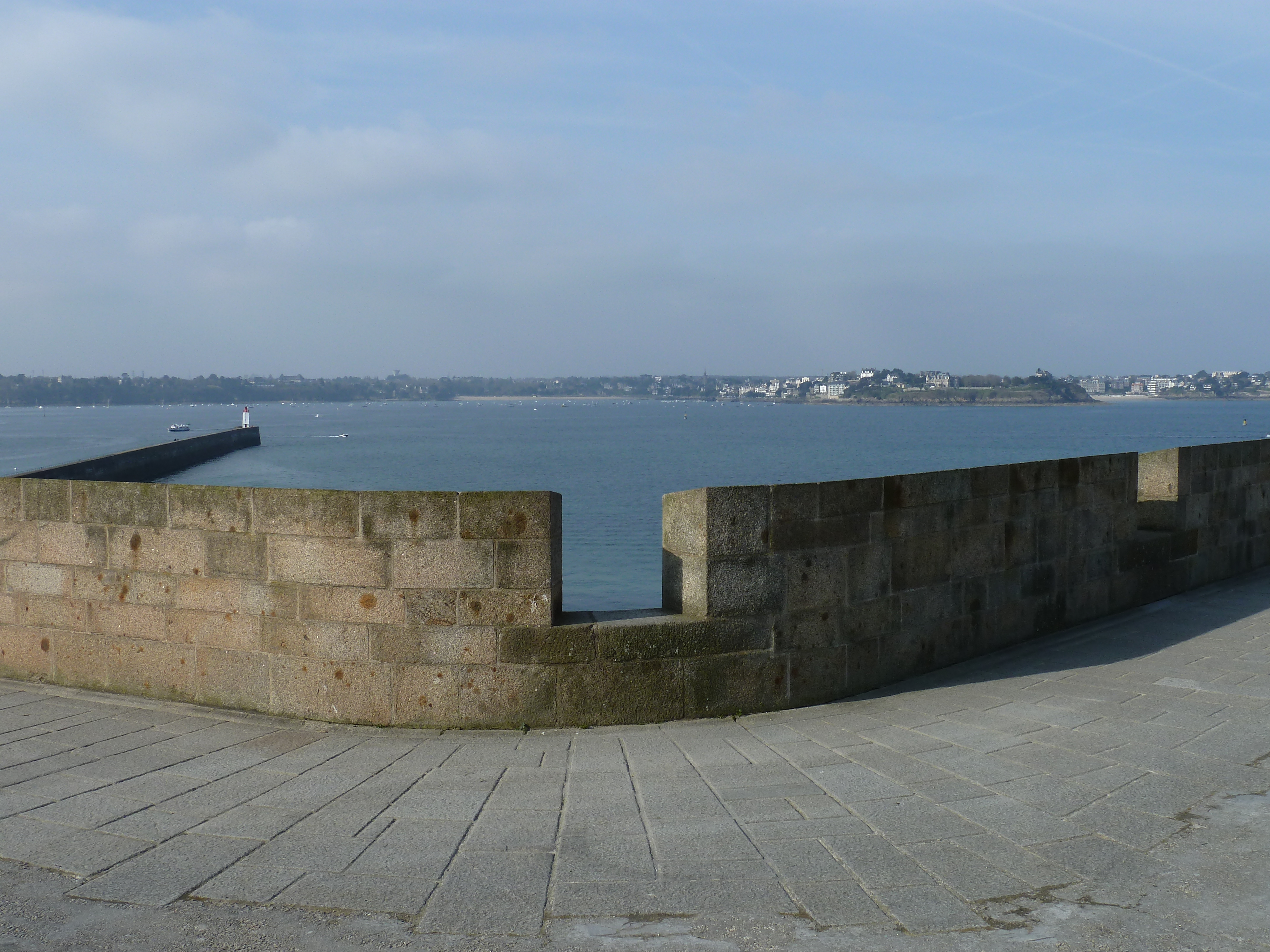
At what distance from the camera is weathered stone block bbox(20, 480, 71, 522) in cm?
601

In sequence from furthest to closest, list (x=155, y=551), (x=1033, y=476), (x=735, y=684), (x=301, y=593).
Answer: (x=1033, y=476) → (x=155, y=551) → (x=735, y=684) → (x=301, y=593)

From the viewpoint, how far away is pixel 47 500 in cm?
607

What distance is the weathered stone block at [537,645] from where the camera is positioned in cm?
528

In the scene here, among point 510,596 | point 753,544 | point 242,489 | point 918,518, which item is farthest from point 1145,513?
point 242,489

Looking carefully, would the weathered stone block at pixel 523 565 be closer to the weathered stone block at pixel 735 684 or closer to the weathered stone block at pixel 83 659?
the weathered stone block at pixel 735 684

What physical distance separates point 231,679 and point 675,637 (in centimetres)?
241

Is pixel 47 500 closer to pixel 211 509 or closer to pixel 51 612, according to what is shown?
pixel 51 612

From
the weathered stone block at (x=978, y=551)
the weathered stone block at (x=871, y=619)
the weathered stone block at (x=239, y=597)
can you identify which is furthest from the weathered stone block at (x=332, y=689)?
the weathered stone block at (x=978, y=551)

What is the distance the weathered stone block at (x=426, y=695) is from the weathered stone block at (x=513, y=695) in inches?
2.0

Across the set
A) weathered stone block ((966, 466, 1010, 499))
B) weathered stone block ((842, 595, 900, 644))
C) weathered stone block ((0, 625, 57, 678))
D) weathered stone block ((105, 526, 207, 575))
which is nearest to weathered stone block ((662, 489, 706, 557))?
weathered stone block ((842, 595, 900, 644))

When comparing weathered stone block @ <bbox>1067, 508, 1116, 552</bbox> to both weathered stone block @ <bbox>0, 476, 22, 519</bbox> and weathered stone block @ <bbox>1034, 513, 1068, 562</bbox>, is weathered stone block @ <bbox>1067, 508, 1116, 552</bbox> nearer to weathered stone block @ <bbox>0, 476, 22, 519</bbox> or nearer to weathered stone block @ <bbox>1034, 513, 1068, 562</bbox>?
weathered stone block @ <bbox>1034, 513, 1068, 562</bbox>

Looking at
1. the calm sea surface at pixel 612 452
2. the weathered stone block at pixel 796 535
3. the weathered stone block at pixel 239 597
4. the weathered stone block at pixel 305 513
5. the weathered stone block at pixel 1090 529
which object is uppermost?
the weathered stone block at pixel 305 513

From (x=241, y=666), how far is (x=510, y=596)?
1574 millimetres

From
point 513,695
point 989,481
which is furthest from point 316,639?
point 989,481
